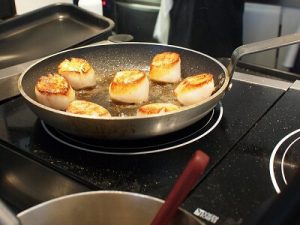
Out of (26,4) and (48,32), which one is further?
(26,4)

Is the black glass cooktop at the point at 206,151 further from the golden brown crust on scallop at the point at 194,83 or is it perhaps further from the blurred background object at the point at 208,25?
the blurred background object at the point at 208,25

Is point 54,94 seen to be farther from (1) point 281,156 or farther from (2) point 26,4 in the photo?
(2) point 26,4

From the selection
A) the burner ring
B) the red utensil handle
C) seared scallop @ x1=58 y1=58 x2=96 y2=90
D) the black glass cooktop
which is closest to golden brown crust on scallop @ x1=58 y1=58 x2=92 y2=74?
seared scallop @ x1=58 y1=58 x2=96 y2=90

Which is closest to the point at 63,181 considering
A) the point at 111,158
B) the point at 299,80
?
the point at 111,158

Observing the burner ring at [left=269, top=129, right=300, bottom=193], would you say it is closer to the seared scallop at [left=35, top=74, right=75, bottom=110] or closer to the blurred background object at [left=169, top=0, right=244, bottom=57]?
the seared scallop at [left=35, top=74, right=75, bottom=110]

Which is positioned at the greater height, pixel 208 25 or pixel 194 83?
pixel 194 83

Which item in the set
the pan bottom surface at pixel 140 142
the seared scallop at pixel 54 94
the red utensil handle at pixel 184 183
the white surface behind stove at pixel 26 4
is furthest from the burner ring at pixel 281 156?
the white surface behind stove at pixel 26 4

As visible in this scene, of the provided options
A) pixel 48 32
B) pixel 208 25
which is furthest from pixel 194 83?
pixel 208 25
